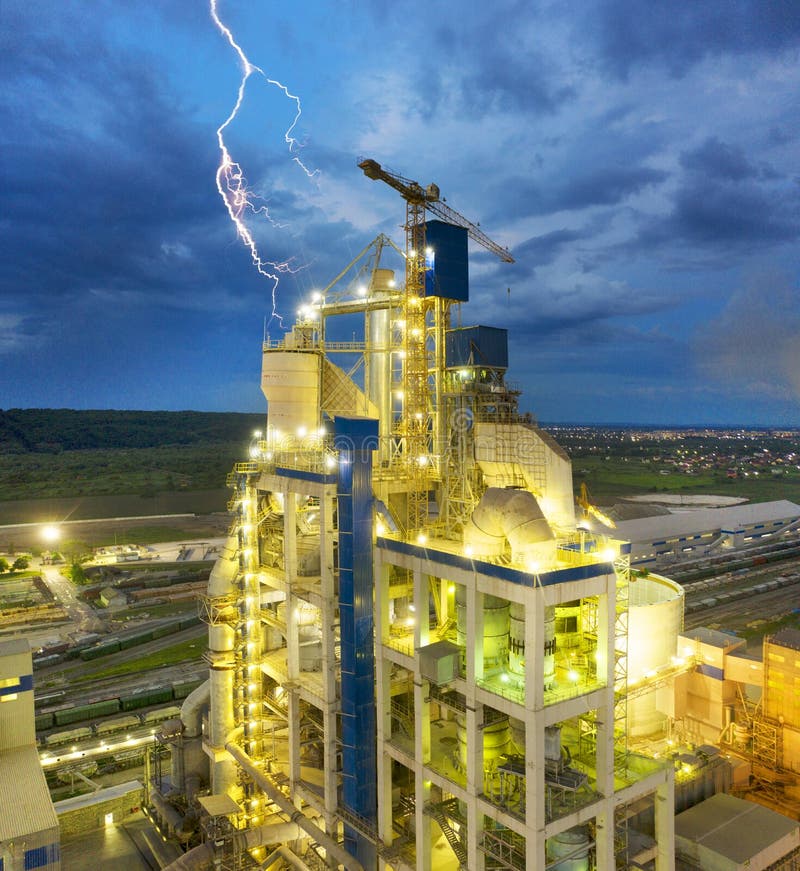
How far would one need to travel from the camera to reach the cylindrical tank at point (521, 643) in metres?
18.3

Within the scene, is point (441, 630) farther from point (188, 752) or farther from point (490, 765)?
point (188, 752)

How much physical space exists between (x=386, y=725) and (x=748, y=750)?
2256cm

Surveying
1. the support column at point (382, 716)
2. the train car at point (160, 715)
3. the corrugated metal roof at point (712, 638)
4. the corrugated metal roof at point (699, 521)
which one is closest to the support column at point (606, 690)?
the support column at point (382, 716)

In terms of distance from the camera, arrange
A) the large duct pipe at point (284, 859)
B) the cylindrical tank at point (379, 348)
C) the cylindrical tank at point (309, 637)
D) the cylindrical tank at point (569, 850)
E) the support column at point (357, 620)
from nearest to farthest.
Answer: the cylindrical tank at point (569, 850)
the support column at point (357, 620)
the large duct pipe at point (284, 859)
the cylindrical tank at point (309, 637)
the cylindrical tank at point (379, 348)

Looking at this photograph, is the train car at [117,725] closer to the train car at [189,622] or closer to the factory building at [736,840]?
the train car at [189,622]

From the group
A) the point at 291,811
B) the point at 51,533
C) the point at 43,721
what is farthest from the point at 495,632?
the point at 51,533

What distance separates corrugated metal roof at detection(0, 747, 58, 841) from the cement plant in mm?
158

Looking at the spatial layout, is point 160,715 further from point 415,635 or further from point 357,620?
point 415,635

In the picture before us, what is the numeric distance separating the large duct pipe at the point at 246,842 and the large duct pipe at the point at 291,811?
618mm

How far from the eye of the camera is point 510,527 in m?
18.9

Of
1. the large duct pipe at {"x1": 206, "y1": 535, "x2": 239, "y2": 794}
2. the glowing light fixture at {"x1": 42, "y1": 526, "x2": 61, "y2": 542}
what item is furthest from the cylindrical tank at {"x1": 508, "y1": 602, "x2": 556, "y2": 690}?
the glowing light fixture at {"x1": 42, "y1": 526, "x2": 61, "y2": 542}

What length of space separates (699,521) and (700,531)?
250cm

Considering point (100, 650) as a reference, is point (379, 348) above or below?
above

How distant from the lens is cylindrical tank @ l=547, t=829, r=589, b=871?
62.0ft
